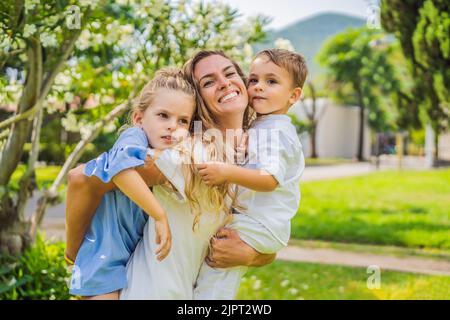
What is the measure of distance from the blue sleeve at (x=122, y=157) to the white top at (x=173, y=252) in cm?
8

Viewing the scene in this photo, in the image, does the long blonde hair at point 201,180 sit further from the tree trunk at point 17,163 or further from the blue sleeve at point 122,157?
the tree trunk at point 17,163

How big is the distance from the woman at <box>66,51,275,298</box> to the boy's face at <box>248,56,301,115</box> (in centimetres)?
4

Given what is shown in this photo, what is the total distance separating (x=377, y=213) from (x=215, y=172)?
8868mm

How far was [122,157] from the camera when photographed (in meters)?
1.75

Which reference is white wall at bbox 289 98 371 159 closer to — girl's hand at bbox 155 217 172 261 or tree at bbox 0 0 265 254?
tree at bbox 0 0 265 254

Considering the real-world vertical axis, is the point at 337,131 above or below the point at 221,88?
below

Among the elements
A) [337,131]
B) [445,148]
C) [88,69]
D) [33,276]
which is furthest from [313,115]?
[33,276]

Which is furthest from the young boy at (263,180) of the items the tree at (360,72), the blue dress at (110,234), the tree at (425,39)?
the tree at (360,72)

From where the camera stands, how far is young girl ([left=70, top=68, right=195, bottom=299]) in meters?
1.80

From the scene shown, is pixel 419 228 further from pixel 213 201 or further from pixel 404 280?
pixel 213 201

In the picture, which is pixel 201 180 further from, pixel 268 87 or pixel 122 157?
pixel 268 87

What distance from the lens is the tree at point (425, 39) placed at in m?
8.79

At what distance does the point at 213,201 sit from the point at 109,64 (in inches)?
144

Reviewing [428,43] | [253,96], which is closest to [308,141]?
[428,43]
